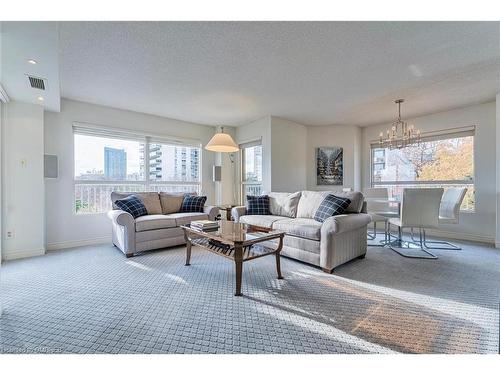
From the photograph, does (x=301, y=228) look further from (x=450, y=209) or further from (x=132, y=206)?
(x=450, y=209)

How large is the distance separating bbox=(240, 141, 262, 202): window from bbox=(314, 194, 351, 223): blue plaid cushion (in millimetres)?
2214

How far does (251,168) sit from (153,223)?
8.76ft

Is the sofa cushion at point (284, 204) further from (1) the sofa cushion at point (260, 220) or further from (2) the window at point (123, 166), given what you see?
(2) the window at point (123, 166)

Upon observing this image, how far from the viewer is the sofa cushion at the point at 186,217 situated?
3675 millimetres

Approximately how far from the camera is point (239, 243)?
2035 mm

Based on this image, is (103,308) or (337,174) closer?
(103,308)

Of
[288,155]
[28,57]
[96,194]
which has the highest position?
[28,57]

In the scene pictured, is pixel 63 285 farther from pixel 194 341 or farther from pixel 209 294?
pixel 194 341

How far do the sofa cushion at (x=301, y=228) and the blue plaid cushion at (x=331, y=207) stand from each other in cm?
13

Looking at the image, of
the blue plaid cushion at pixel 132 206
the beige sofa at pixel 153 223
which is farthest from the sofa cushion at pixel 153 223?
the blue plaid cushion at pixel 132 206

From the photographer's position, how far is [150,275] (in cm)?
251

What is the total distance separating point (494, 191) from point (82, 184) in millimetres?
7123

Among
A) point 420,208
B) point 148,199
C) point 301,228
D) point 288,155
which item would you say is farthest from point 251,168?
point 420,208
